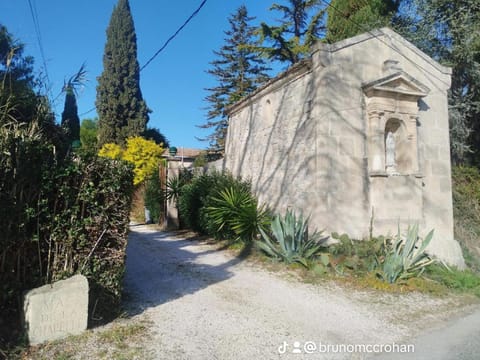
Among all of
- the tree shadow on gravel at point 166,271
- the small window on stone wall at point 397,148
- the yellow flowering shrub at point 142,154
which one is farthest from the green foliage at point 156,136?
the small window on stone wall at point 397,148

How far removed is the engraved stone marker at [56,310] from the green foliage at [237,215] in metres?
5.21

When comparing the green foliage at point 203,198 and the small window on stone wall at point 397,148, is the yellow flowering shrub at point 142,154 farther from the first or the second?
the small window on stone wall at point 397,148

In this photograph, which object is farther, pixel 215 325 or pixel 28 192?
pixel 215 325

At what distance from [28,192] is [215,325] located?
2.56 meters

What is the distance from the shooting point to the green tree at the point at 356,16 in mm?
13023

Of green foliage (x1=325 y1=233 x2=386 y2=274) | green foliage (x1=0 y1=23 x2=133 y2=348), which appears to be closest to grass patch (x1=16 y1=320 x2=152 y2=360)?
green foliage (x1=0 y1=23 x2=133 y2=348)

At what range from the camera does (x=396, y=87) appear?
27.3 ft

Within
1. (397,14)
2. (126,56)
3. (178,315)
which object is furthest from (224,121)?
Answer: (178,315)

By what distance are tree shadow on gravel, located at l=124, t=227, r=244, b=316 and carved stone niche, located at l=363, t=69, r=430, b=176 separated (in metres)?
4.44

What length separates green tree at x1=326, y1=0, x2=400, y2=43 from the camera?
1302 centimetres

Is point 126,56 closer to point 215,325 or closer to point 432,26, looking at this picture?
point 432,26

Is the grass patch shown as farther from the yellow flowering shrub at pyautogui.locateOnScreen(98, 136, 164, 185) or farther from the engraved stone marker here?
the yellow flowering shrub at pyautogui.locateOnScreen(98, 136, 164, 185)

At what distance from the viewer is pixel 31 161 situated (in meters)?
3.33

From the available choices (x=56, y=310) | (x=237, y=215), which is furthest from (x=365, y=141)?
(x=56, y=310)
